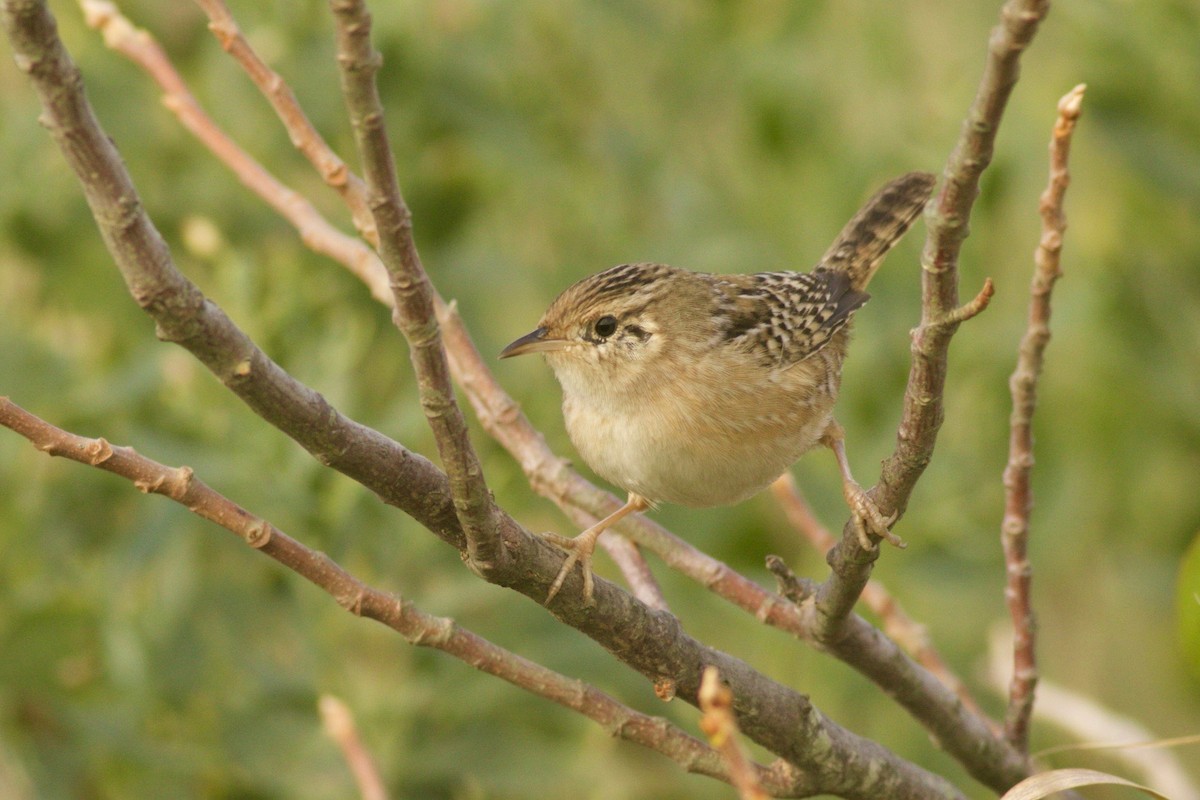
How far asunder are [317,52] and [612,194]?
47.4 inches

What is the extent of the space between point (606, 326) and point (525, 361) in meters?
1.48

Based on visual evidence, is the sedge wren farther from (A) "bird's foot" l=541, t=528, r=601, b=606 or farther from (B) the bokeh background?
(B) the bokeh background

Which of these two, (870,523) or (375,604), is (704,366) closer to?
(870,523)

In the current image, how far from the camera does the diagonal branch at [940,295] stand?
1563 millimetres

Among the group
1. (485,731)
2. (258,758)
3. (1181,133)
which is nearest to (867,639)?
(485,731)

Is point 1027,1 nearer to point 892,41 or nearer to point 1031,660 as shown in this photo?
point 1031,660

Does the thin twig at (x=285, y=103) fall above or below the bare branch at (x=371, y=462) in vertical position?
above

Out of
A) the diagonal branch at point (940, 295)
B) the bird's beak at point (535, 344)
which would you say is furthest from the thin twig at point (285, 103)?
the diagonal branch at point (940, 295)

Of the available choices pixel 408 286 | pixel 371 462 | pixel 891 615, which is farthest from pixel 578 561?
pixel 891 615

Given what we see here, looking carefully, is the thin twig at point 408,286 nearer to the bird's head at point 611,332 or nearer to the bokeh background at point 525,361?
the bird's head at point 611,332

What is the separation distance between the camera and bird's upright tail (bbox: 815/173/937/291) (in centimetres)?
404

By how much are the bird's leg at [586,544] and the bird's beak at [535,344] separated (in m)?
0.47

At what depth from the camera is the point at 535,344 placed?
357 cm

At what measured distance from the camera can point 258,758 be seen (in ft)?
12.3
